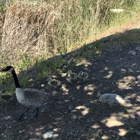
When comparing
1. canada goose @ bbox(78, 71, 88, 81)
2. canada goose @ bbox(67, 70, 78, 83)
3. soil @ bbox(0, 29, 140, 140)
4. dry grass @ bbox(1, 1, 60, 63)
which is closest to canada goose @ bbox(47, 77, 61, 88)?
soil @ bbox(0, 29, 140, 140)

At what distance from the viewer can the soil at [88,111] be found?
14.9ft

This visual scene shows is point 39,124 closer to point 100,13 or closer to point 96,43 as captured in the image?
point 96,43

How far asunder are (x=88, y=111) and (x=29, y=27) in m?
5.01

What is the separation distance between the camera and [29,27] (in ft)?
31.0

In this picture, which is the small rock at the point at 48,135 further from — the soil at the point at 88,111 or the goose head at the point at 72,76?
the goose head at the point at 72,76

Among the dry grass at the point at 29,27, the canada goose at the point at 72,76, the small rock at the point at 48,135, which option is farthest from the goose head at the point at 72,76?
the dry grass at the point at 29,27

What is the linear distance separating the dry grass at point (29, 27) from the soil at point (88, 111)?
9.20 ft

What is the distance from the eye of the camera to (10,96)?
19.4 ft

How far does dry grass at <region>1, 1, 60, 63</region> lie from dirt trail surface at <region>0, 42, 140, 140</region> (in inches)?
113

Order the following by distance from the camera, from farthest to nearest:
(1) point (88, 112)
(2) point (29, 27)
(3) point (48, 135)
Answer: (2) point (29, 27)
(1) point (88, 112)
(3) point (48, 135)

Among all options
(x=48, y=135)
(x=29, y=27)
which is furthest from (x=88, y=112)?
(x=29, y=27)

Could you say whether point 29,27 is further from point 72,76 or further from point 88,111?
point 88,111

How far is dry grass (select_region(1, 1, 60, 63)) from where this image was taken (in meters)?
9.22

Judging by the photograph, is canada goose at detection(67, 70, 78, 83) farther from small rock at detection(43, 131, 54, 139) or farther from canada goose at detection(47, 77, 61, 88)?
small rock at detection(43, 131, 54, 139)
